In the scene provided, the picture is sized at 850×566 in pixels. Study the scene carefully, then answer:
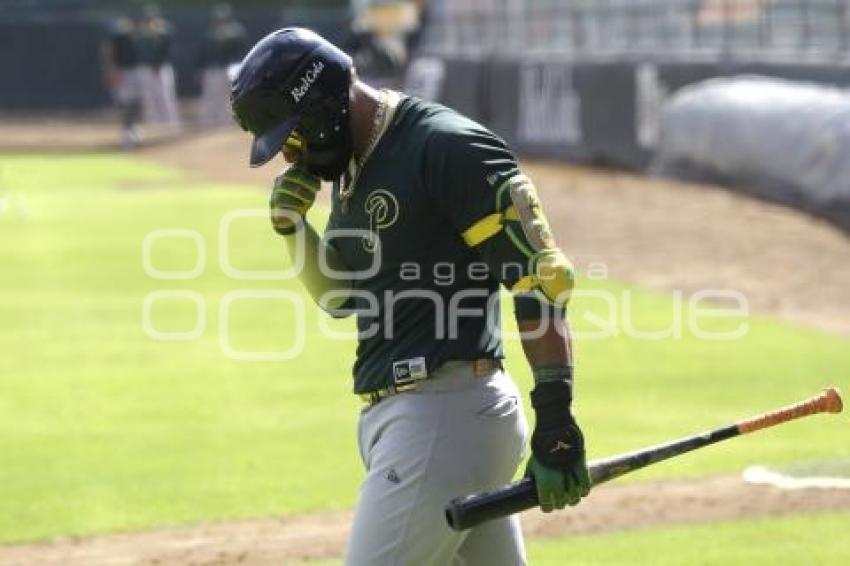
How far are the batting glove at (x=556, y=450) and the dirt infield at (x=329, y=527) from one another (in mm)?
3263

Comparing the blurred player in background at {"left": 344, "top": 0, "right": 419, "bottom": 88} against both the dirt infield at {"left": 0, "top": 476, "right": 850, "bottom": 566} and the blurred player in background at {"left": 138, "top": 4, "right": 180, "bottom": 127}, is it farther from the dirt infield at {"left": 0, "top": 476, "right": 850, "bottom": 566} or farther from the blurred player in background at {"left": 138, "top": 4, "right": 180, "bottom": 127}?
the dirt infield at {"left": 0, "top": 476, "right": 850, "bottom": 566}

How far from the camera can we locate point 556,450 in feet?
15.4

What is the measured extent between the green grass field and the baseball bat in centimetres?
258

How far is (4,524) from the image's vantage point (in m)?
8.61

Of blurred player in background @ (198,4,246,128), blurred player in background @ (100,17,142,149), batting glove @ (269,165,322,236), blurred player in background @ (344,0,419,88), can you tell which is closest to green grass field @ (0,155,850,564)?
batting glove @ (269,165,322,236)

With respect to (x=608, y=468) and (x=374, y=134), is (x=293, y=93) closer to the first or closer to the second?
(x=374, y=134)

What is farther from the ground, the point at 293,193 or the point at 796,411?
the point at 293,193

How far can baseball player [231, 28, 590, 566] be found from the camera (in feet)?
15.6

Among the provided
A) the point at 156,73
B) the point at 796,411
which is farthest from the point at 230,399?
the point at 156,73

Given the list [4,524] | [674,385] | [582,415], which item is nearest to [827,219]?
[674,385]

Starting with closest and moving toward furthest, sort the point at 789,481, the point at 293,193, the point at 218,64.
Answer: the point at 293,193, the point at 789,481, the point at 218,64

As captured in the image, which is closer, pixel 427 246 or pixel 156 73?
pixel 427 246

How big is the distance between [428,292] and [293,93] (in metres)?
0.66

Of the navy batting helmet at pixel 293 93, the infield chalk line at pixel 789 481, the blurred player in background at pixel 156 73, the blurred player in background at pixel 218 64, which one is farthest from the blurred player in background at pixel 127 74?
the navy batting helmet at pixel 293 93
